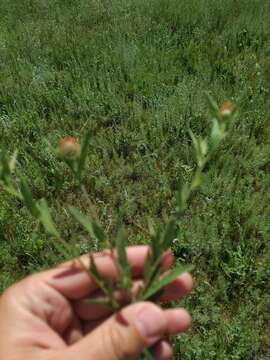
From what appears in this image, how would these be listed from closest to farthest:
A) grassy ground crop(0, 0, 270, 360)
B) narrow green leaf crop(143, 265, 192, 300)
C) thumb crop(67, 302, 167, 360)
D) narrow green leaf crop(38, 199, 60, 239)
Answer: thumb crop(67, 302, 167, 360) < narrow green leaf crop(143, 265, 192, 300) < narrow green leaf crop(38, 199, 60, 239) < grassy ground crop(0, 0, 270, 360)

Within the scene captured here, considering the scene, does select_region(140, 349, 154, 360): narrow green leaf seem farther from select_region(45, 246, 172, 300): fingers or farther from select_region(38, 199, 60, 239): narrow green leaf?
select_region(38, 199, 60, 239): narrow green leaf

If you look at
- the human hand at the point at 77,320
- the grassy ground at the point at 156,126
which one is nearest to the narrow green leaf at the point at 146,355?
the human hand at the point at 77,320

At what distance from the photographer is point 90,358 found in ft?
4.91

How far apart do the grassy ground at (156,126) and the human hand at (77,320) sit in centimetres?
65

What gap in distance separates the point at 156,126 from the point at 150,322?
78.0 inches

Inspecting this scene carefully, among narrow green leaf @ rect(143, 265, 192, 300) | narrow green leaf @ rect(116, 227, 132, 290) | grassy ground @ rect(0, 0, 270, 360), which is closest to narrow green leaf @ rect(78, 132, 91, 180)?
narrow green leaf @ rect(116, 227, 132, 290)

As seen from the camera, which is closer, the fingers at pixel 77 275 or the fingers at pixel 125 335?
the fingers at pixel 125 335

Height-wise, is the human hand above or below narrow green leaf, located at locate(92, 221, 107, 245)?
below

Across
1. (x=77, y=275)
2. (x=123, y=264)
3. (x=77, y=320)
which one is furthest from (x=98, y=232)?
(x=77, y=320)

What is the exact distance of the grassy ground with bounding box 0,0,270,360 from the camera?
259cm

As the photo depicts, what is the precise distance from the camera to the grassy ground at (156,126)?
2595 mm

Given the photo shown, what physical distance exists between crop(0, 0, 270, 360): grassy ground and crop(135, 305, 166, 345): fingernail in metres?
0.86

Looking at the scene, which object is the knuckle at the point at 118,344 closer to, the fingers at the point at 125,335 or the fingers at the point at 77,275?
the fingers at the point at 125,335

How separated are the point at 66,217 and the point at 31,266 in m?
0.35
